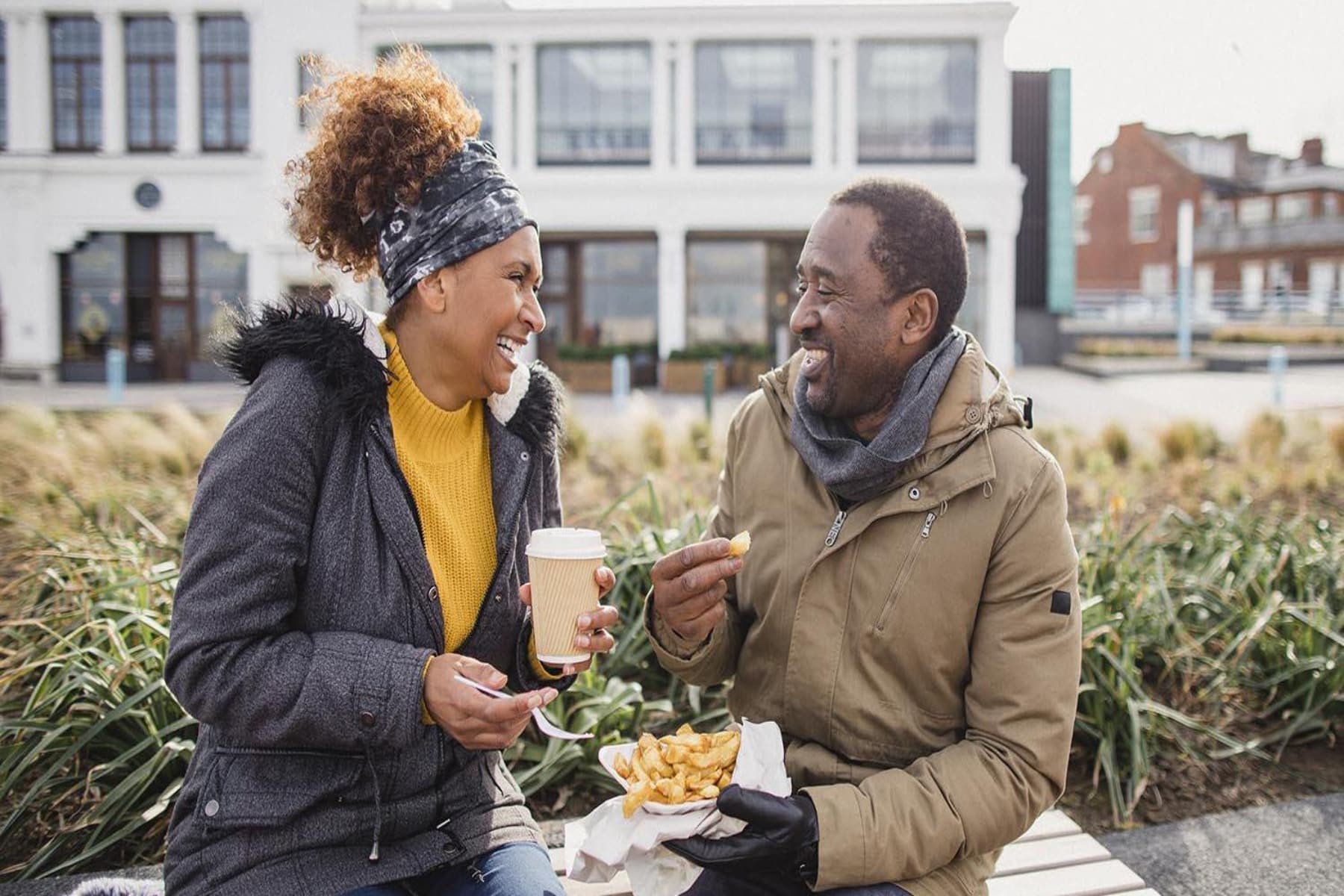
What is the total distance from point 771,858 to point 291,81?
28742 millimetres

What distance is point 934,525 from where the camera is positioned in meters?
2.17

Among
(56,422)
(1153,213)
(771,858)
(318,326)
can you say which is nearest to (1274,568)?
(771,858)

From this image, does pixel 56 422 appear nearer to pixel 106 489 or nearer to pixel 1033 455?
pixel 106 489

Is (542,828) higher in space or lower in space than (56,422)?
lower

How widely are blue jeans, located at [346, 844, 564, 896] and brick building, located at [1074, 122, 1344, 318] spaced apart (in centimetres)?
5167

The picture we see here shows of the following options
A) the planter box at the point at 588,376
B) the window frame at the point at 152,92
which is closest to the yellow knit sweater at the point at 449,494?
the planter box at the point at 588,376

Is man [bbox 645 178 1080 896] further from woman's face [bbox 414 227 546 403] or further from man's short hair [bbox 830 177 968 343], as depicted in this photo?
woman's face [bbox 414 227 546 403]

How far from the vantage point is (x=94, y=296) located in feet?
91.1

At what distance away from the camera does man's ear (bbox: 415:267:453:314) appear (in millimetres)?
2215

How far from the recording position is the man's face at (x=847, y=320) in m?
2.24

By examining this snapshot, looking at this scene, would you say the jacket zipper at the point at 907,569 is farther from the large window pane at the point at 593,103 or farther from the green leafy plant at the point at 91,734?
the large window pane at the point at 593,103

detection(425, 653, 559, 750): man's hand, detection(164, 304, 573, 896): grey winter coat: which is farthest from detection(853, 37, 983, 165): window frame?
detection(425, 653, 559, 750): man's hand

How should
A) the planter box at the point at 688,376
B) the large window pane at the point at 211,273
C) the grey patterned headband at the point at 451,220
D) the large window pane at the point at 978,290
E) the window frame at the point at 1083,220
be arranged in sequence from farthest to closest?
the window frame at the point at 1083,220
the large window pane at the point at 978,290
the large window pane at the point at 211,273
the planter box at the point at 688,376
the grey patterned headband at the point at 451,220

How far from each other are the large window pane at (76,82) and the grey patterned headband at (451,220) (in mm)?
29360
